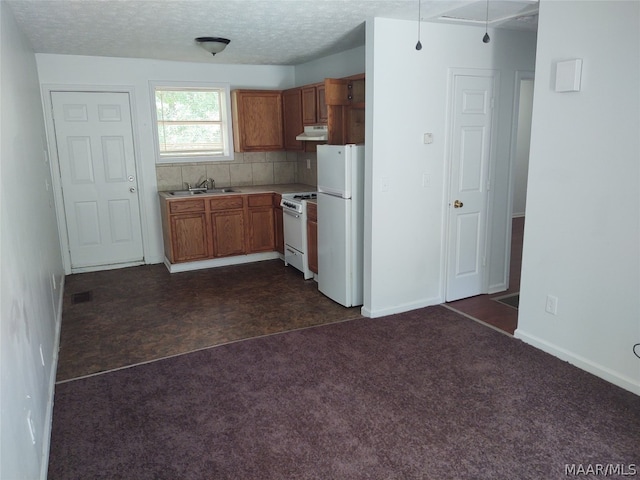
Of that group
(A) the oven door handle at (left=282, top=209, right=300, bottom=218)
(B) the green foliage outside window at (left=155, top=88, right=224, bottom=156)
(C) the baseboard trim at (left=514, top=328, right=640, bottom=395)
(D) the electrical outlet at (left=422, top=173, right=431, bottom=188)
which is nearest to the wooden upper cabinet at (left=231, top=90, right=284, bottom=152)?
(B) the green foliage outside window at (left=155, top=88, right=224, bottom=156)

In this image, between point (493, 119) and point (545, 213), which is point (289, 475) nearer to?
point (545, 213)

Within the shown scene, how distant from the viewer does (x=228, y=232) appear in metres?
5.63

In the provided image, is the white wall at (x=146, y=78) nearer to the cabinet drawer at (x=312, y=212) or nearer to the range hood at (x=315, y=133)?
the range hood at (x=315, y=133)

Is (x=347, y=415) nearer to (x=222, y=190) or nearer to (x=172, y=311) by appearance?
(x=172, y=311)

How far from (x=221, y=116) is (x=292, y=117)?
927mm

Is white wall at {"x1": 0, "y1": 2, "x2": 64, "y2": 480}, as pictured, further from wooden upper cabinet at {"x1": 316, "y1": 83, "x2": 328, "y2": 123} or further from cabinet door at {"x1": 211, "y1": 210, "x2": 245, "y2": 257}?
wooden upper cabinet at {"x1": 316, "y1": 83, "x2": 328, "y2": 123}

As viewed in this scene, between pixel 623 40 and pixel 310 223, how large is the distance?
9.72 ft

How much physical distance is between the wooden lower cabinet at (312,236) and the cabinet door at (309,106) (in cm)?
105

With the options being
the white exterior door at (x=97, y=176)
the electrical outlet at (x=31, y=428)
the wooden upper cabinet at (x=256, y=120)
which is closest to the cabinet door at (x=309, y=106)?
the wooden upper cabinet at (x=256, y=120)

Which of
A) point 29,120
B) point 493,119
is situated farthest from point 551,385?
point 29,120

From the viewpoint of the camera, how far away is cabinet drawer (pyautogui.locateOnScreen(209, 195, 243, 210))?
548 centimetres

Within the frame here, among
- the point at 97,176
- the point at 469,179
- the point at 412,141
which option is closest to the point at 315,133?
the point at 412,141

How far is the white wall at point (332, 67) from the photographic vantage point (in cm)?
481

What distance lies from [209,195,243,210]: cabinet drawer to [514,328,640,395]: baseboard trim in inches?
131
